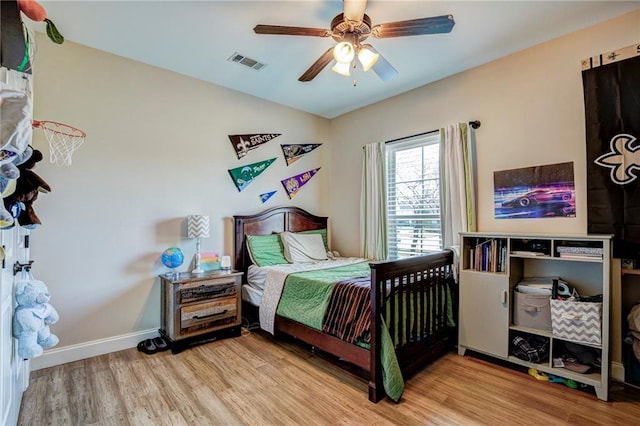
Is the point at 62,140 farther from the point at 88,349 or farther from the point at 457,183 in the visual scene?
the point at 457,183

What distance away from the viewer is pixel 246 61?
3.06 meters

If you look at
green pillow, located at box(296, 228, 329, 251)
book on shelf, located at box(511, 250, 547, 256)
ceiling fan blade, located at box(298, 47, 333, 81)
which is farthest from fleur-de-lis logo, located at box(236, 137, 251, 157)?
book on shelf, located at box(511, 250, 547, 256)

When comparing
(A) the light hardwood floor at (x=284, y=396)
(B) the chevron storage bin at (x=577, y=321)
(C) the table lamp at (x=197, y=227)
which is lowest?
(A) the light hardwood floor at (x=284, y=396)

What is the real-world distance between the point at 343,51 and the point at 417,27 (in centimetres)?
49

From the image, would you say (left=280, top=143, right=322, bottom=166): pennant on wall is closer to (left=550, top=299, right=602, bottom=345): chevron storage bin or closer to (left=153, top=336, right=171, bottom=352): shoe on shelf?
(left=153, top=336, right=171, bottom=352): shoe on shelf

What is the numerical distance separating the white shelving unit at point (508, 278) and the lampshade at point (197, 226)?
2546 millimetres

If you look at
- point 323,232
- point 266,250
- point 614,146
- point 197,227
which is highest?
point 614,146

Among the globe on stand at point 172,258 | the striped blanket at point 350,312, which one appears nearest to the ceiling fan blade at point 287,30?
the striped blanket at point 350,312

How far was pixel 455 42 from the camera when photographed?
8.86 ft

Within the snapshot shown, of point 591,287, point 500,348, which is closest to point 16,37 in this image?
point 500,348

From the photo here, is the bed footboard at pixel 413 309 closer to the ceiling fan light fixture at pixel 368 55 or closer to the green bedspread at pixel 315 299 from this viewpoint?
the green bedspread at pixel 315 299

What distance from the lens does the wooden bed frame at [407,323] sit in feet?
6.91

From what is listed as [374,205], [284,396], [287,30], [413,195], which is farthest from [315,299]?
[287,30]

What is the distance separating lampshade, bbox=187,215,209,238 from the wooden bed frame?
3.87 feet
